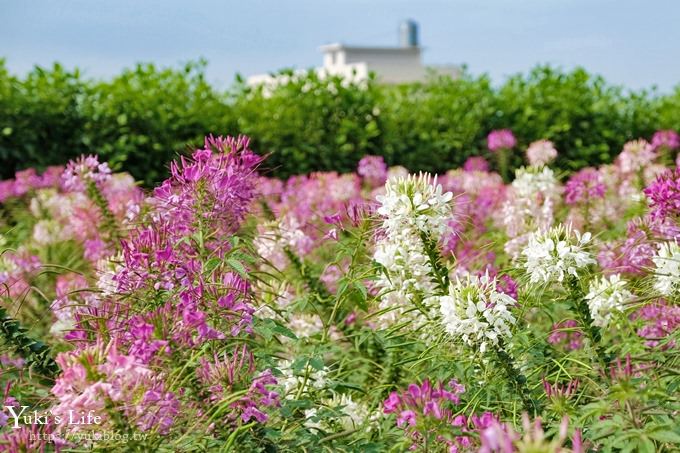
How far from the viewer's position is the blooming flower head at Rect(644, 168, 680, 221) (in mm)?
2687

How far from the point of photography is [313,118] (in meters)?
9.30

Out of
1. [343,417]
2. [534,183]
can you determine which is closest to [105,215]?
[343,417]

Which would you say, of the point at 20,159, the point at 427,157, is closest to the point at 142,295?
the point at 20,159

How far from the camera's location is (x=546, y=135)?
1046 centimetres

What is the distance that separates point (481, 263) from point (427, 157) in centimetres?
659

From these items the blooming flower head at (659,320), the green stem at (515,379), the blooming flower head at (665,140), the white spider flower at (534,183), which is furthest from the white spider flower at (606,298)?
the blooming flower head at (665,140)

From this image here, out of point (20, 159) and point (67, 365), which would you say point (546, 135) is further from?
point (67, 365)

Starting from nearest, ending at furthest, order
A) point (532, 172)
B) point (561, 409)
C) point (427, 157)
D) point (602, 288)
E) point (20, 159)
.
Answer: point (561, 409) < point (602, 288) < point (532, 172) < point (20, 159) < point (427, 157)

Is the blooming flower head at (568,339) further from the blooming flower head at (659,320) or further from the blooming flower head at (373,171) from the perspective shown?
the blooming flower head at (373,171)

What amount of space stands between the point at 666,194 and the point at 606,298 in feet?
1.58

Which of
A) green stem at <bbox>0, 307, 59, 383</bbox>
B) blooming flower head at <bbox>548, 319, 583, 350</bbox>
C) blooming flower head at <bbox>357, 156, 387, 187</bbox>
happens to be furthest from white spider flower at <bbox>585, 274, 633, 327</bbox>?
blooming flower head at <bbox>357, 156, 387, 187</bbox>

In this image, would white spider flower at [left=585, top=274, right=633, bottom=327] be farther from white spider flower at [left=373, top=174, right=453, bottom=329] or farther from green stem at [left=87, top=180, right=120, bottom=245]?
green stem at [left=87, top=180, right=120, bottom=245]

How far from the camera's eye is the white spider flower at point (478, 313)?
85.4 inches

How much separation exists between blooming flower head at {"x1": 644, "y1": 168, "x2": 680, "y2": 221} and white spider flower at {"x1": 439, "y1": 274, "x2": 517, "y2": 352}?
2.70 ft
